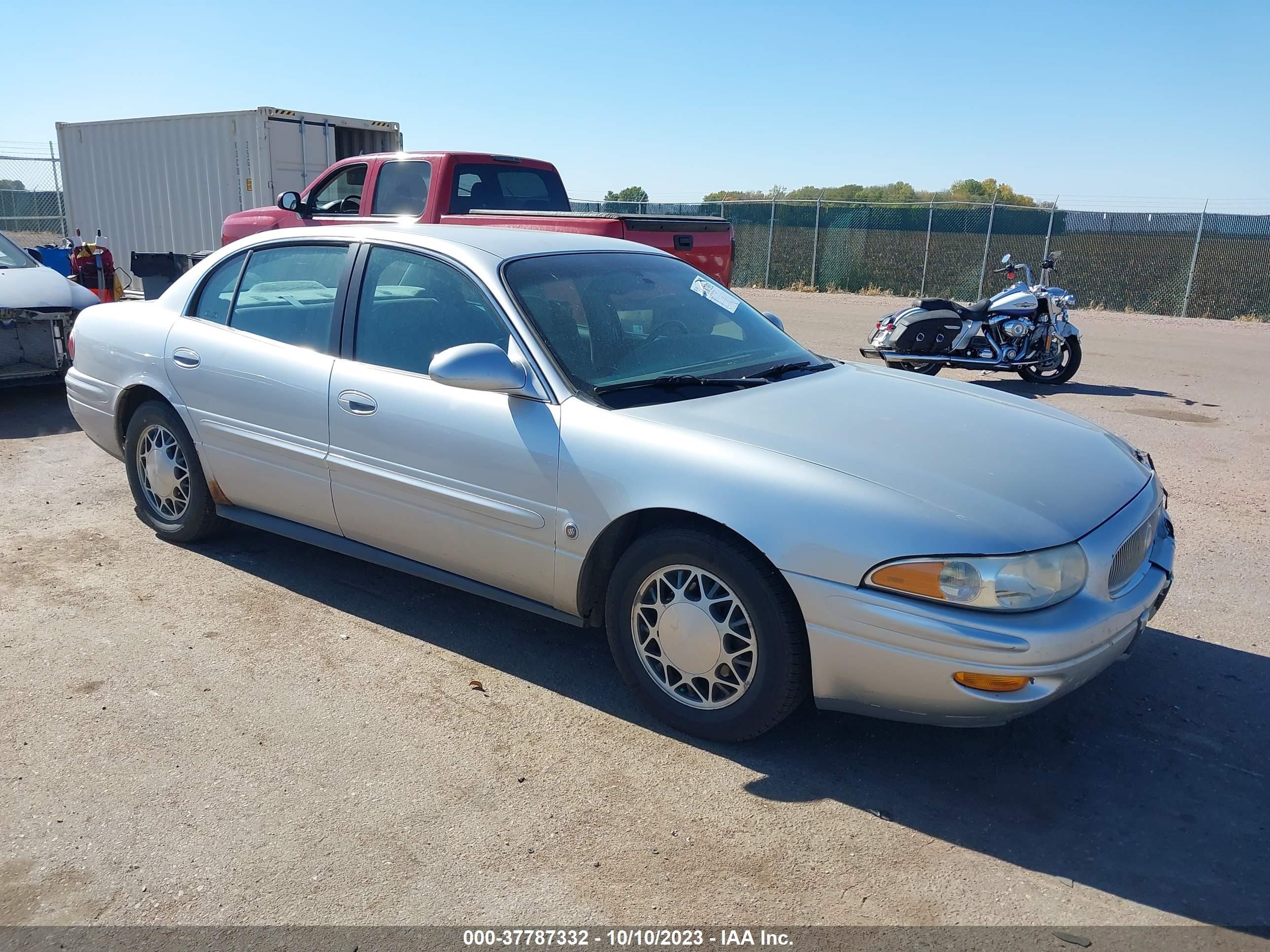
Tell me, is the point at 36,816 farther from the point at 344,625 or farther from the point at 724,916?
the point at 724,916

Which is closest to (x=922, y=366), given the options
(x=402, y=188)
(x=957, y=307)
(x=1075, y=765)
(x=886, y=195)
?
(x=957, y=307)

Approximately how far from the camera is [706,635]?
3.27 meters

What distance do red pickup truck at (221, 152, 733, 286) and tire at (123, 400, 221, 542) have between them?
4.16 meters

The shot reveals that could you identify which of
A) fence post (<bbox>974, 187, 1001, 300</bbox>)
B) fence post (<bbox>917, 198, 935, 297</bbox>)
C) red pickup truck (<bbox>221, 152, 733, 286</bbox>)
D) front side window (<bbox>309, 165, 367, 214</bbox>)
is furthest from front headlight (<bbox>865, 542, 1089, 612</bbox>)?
fence post (<bbox>917, 198, 935, 297</bbox>)

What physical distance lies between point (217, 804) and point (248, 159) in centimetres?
1379

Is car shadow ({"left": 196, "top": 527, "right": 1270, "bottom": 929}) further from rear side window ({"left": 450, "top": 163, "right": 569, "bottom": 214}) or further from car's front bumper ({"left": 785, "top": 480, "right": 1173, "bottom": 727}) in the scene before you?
rear side window ({"left": 450, "top": 163, "right": 569, "bottom": 214})

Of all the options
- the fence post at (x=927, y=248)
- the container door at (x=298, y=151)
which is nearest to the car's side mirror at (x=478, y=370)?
the container door at (x=298, y=151)

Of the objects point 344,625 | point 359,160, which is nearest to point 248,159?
point 359,160

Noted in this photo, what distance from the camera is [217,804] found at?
3.02 metres

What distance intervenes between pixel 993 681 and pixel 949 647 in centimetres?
16

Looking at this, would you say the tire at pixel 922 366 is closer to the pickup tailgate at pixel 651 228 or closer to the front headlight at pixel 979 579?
the pickup tailgate at pixel 651 228

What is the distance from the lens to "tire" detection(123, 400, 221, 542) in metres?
4.90

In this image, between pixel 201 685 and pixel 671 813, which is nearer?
pixel 671 813

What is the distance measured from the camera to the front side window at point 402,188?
33.2 ft
